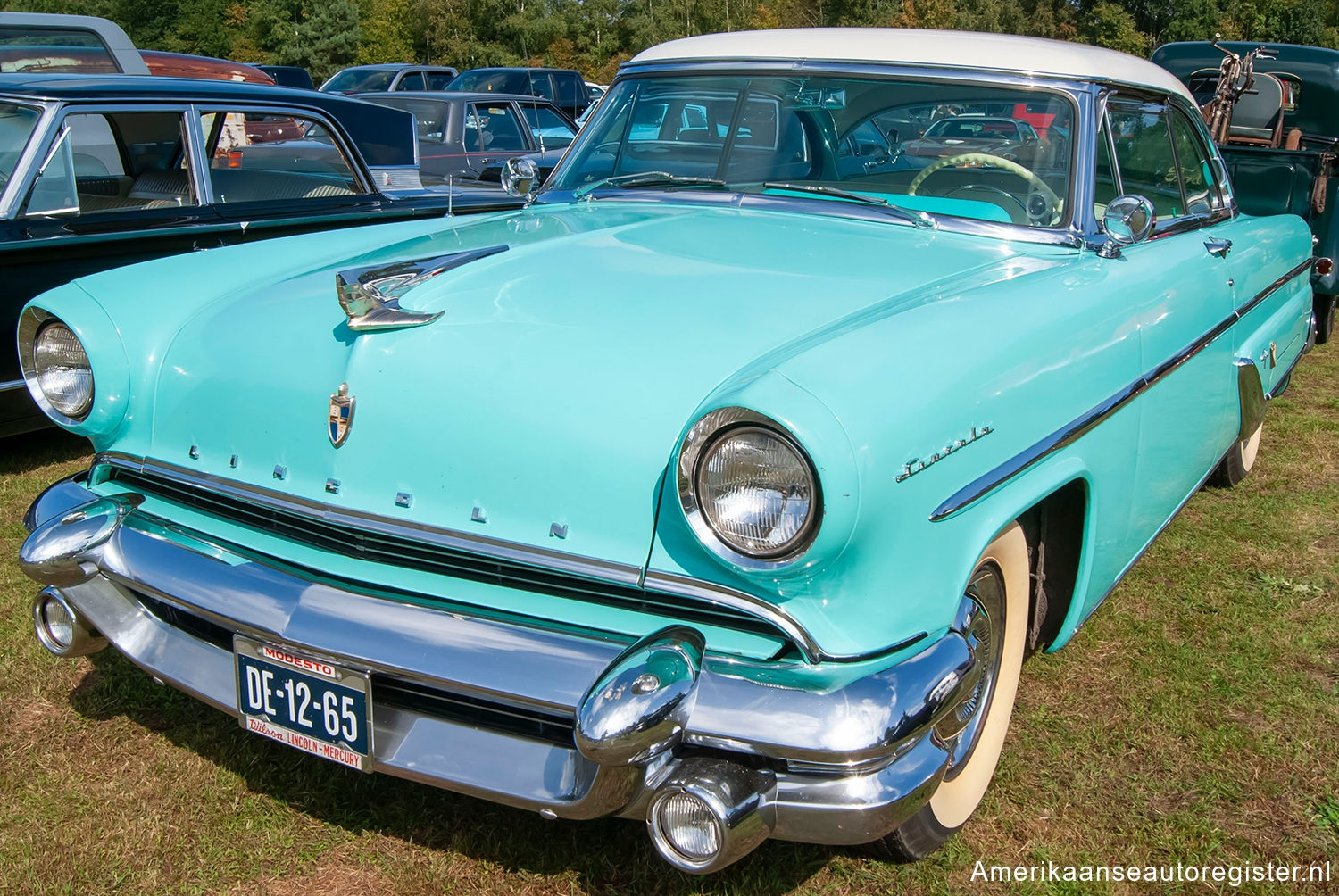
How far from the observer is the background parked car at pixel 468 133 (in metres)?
9.05

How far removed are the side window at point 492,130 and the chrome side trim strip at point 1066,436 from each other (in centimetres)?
724

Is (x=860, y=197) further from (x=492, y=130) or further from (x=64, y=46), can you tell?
(x=492, y=130)

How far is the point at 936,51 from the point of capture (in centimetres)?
291

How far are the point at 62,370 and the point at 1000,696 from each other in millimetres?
2124

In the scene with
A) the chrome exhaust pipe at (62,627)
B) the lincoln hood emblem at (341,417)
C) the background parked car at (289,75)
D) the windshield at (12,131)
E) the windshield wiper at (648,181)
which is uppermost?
the background parked car at (289,75)

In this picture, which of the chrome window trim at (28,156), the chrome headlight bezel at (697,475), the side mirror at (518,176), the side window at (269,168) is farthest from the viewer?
the side window at (269,168)

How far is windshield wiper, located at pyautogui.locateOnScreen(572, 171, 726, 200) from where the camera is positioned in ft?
10.2

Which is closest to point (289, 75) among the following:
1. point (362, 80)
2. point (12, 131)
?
point (362, 80)

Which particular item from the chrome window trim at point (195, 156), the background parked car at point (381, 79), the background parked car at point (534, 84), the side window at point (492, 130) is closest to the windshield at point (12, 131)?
the chrome window trim at point (195, 156)

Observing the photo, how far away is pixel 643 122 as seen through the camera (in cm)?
333

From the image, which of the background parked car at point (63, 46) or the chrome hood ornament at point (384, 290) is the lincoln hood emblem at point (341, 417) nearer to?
the chrome hood ornament at point (384, 290)

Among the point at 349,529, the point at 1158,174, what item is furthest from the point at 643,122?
the point at 349,529

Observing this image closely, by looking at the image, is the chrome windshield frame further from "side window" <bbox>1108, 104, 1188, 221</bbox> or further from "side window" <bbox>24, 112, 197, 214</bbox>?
"side window" <bbox>24, 112, 197, 214</bbox>

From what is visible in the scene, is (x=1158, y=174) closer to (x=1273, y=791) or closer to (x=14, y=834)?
(x=1273, y=791)
